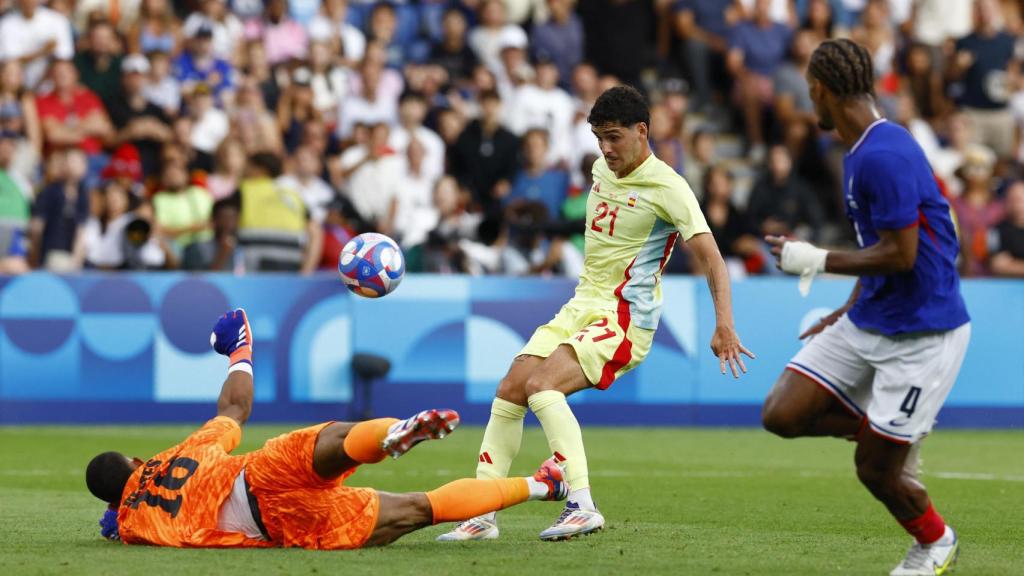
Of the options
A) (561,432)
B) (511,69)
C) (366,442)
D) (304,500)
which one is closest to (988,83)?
(511,69)

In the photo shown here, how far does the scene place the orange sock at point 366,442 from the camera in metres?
7.06

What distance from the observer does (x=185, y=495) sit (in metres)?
7.52

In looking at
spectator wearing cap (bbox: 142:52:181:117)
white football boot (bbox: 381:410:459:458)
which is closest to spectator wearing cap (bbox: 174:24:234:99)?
spectator wearing cap (bbox: 142:52:181:117)

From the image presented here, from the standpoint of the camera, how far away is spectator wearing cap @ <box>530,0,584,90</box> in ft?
70.1

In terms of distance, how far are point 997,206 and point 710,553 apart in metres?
13.0

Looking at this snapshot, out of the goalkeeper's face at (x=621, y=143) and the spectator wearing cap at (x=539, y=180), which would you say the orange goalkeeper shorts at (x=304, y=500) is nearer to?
the goalkeeper's face at (x=621, y=143)

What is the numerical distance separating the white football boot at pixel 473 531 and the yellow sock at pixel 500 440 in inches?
10.8

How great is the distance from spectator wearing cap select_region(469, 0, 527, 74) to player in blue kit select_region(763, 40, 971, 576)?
14.0m

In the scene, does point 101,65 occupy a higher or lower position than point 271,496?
higher

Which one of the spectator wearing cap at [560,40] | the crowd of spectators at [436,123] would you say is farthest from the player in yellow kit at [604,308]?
the spectator wearing cap at [560,40]

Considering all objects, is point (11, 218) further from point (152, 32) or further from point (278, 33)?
point (278, 33)

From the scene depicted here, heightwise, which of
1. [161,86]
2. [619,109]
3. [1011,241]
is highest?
[161,86]

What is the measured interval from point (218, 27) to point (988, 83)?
10.7m

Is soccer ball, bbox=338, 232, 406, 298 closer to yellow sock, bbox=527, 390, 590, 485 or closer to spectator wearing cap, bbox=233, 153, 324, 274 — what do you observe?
yellow sock, bbox=527, 390, 590, 485
